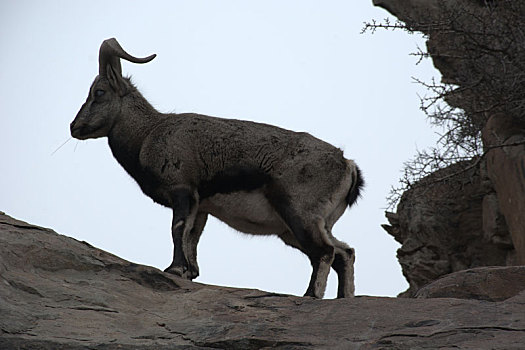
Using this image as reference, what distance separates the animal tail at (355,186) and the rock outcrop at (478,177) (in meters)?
3.97

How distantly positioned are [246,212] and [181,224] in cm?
69

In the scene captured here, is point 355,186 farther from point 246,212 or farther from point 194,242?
point 194,242

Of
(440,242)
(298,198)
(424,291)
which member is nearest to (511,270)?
(424,291)

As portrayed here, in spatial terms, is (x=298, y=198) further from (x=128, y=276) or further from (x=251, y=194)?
(x=128, y=276)

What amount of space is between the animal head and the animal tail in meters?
2.61

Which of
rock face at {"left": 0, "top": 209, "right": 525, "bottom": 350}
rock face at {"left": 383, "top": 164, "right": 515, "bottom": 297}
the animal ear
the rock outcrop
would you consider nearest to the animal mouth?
the animal ear

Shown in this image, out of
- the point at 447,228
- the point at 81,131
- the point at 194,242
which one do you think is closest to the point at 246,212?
the point at 194,242

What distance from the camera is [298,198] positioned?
797 centimetres

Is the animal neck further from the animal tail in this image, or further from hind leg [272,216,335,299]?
the animal tail

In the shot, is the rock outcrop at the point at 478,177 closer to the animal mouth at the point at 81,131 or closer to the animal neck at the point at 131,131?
the animal neck at the point at 131,131

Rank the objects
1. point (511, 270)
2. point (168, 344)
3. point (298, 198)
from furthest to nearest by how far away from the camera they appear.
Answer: point (298, 198) → point (511, 270) → point (168, 344)

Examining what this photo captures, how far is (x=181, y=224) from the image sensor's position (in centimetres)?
800

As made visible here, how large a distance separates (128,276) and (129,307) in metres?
0.68

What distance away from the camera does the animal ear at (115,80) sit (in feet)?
30.0
